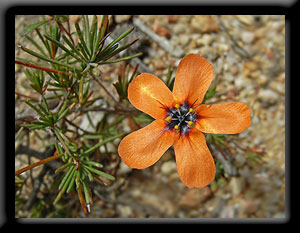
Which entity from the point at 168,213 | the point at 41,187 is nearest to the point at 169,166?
the point at 168,213

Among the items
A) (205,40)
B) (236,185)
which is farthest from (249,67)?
(236,185)

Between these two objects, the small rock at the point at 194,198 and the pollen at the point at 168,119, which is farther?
the small rock at the point at 194,198

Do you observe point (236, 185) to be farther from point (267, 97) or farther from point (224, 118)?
Result: point (224, 118)

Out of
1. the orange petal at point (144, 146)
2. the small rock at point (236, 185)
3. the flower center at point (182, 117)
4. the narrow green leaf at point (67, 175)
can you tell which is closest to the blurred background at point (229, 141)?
the small rock at point (236, 185)

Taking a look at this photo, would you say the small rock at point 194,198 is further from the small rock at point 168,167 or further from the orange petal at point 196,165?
the orange petal at point 196,165

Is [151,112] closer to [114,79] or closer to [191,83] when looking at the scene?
[191,83]

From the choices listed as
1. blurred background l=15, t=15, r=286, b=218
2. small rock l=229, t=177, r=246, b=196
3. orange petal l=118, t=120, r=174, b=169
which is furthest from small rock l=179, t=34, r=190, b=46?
orange petal l=118, t=120, r=174, b=169

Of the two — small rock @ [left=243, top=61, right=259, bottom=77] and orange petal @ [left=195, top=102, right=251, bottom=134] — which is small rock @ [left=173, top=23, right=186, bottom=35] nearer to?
small rock @ [left=243, top=61, right=259, bottom=77]
